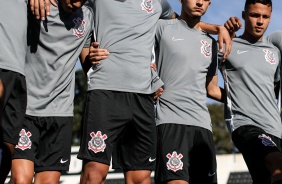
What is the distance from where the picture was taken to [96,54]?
6.11 metres

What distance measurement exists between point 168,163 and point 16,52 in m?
2.17

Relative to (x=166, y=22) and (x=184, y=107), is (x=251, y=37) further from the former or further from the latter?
(x=184, y=107)

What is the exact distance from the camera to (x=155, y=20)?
6.57 meters

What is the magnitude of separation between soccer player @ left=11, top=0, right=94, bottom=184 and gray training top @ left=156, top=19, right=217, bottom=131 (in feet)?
3.73

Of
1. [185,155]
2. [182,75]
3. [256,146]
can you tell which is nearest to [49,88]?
[182,75]

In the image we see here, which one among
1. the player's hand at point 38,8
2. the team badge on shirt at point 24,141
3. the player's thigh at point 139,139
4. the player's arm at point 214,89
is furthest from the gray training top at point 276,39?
the team badge on shirt at point 24,141

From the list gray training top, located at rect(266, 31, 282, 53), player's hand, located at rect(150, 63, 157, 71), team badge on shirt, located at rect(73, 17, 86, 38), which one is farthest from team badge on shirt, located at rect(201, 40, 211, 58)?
team badge on shirt, located at rect(73, 17, 86, 38)

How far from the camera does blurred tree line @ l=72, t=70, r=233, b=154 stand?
52719 millimetres

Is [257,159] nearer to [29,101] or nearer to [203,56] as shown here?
[203,56]

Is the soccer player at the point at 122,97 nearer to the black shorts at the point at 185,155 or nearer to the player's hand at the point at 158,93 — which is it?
the player's hand at the point at 158,93

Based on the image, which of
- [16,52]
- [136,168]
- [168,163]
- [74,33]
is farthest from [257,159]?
[16,52]

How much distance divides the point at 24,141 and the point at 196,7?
8.09 feet

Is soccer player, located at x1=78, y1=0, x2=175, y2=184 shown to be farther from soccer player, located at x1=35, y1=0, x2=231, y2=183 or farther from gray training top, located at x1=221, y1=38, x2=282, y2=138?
gray training top, located at x1=221, y1=38, x2=282, y2=138

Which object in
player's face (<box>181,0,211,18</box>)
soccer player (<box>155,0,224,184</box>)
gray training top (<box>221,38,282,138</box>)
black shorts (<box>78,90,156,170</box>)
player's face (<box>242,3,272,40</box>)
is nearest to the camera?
black shorts (<box>78,90,156,170</box>)
